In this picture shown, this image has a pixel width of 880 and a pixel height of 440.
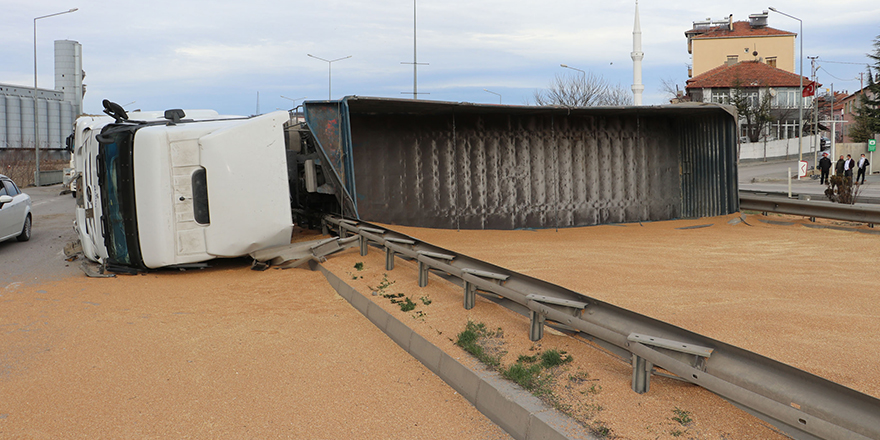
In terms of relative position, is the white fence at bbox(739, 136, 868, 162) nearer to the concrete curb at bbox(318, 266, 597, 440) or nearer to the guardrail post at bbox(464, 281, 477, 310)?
the guardrail post at bbox(464, 281, 477, 310)

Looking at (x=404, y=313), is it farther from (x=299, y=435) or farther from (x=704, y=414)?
(x=704, y=414)

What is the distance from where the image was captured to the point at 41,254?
12969mm

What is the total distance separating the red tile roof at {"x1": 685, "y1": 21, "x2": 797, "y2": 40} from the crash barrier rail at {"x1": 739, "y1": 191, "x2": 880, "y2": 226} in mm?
66300

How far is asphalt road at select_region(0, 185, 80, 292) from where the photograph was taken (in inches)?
413

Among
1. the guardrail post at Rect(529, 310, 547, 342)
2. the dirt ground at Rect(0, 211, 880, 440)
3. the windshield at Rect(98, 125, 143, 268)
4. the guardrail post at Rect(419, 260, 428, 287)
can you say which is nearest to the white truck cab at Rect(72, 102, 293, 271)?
the windshield at Rect(98, 125, 143, 268)

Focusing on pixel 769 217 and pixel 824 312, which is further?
pixel 769 217

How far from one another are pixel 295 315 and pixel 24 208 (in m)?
11.0

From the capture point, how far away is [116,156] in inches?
380

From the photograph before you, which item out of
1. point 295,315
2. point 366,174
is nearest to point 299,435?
point 295,315

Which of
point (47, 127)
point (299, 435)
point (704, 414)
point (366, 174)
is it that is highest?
point (47, 127)

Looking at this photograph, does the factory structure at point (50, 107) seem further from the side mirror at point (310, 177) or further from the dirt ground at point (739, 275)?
the dirt ground at point (739, 275)

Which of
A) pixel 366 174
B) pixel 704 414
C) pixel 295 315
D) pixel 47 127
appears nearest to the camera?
pixel 704 414

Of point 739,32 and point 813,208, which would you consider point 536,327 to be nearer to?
point 813,208

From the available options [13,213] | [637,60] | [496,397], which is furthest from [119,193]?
[637,60]
